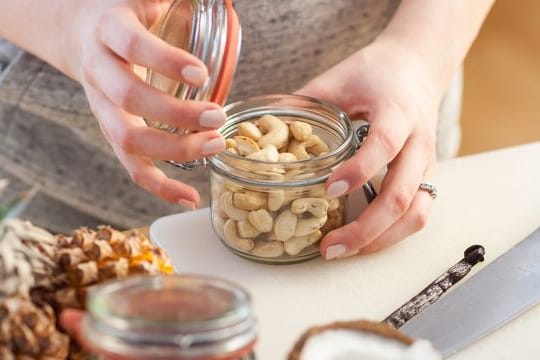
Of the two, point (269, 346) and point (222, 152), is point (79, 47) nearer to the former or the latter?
point (222, 152)

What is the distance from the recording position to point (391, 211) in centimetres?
74

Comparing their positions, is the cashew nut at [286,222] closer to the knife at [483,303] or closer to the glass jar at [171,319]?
the knife at [483,303]

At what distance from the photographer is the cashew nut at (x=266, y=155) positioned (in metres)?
0.70

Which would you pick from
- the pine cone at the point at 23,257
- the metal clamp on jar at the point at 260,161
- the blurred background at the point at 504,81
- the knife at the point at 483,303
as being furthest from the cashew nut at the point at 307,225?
the blurred background at the point at 504,81

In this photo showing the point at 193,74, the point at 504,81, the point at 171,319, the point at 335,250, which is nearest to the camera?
the point at 171,319

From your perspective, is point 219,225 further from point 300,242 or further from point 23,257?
point 23,257

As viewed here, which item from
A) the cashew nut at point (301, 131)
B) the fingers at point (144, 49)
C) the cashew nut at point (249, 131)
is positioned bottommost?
the cashew nut at point (249, 131)

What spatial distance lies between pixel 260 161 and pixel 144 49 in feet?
0.41

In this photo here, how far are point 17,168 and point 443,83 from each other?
0.50 m

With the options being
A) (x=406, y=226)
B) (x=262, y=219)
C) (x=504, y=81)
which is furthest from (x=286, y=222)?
(x=504, y=81)

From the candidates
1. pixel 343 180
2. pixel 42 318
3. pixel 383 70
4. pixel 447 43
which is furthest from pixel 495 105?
pixel 42 318

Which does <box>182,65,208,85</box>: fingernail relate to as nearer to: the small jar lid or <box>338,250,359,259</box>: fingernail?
the small jar lid

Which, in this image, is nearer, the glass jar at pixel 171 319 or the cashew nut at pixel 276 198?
the glass jar at pixel 171 319

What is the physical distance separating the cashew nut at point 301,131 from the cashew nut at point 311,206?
2.5 inches
